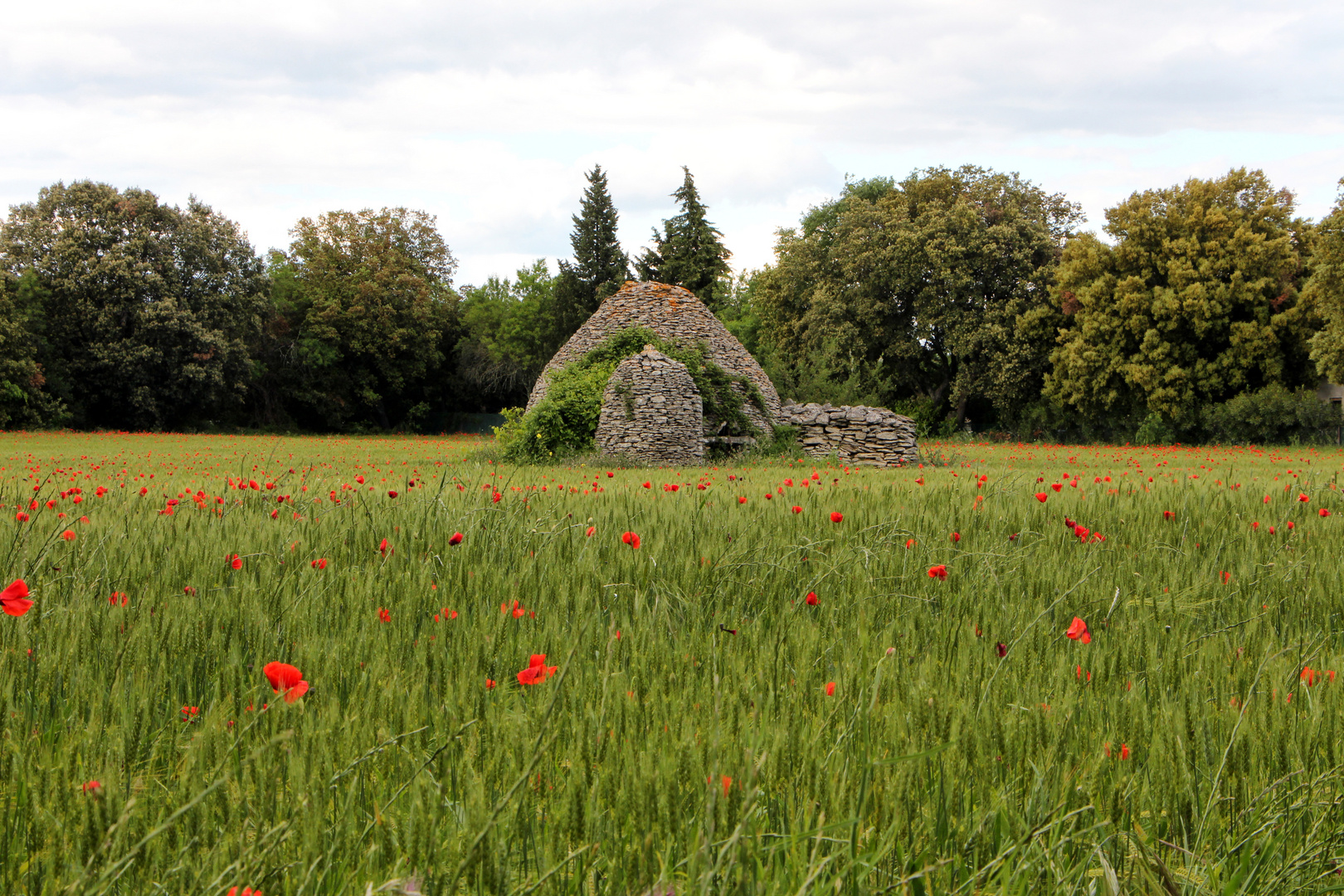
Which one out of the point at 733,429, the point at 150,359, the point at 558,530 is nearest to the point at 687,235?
the point at 733,429

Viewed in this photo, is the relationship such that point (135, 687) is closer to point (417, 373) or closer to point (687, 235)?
point (687, 235)

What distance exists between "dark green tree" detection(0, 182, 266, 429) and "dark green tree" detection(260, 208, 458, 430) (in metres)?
4.38

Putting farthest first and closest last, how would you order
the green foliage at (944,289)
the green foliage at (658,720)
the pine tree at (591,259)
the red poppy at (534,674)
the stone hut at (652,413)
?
1. the pine tree at (591,259)
2. the green foliage at (944,289)
3. the stone hut at (652,413)
4. the red poppy at (534,674)
5. the green foliage at (658,720)

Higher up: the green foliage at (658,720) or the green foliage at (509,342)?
the green foliage at (509,342)

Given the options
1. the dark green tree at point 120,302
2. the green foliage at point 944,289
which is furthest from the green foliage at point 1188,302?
the dark green tree at point 120,302

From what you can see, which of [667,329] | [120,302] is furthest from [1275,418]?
[120,302]

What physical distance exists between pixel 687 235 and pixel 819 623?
3614 centimetres

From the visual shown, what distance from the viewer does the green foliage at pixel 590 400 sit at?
16891mm

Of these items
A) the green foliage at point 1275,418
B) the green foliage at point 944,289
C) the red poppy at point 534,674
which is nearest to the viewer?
the red poppy at point 534,674

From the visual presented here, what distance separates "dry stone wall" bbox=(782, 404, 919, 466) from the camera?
17.4 m

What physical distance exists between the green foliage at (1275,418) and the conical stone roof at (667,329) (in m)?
20.1

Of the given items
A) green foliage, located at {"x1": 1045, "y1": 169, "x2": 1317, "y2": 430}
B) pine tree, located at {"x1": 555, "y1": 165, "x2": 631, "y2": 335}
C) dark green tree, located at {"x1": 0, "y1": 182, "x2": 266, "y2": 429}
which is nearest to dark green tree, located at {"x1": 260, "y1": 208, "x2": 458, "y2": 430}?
dark green tree, located at {"x1": 0, "y1": 182, "x2": 266, "y2": 429}

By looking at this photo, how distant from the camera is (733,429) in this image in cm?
1847

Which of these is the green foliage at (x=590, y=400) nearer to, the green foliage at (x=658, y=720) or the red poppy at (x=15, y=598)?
the green foliage at (x=658, y=720)
